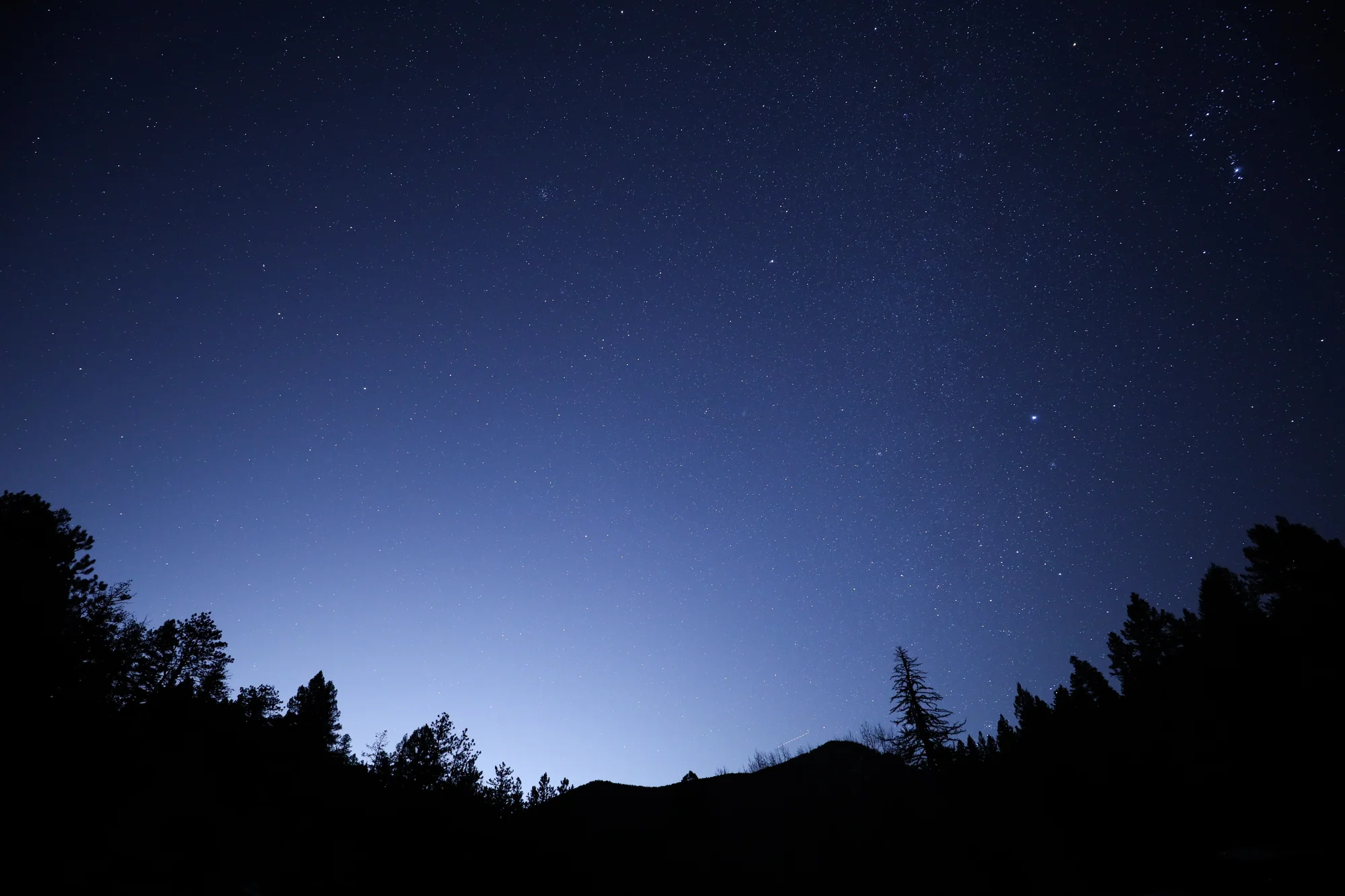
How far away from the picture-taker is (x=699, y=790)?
1827 inches

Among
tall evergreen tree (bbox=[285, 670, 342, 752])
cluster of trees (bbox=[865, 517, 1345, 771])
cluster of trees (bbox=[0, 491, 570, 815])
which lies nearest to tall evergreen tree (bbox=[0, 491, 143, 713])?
cluster of trees (bbox=[0, 491, 570, 815])

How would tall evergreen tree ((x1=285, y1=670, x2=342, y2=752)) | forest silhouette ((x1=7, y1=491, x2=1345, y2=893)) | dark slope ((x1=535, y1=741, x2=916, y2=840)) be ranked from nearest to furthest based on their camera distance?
forest silhouette ((x1=7, y1=491, x2=1345, y2=893))
dark slope ((x1=535, y1=741, x2=916, y2=840))
tall evergreen tree ((x1=285, y1=670, x2=342, y2=752))

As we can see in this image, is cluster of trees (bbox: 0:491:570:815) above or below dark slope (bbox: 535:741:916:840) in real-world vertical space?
above

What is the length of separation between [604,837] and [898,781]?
26.1 m

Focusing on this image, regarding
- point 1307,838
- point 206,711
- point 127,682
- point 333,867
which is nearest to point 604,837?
point 333,867

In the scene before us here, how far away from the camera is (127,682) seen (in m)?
43.1

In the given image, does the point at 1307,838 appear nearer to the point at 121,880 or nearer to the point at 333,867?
the point at 333,867

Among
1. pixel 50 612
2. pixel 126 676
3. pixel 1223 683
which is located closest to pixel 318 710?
pixel 126 676

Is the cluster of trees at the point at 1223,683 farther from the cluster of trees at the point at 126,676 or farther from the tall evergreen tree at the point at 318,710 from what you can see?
the tall evergreen tree at the point at 318,710

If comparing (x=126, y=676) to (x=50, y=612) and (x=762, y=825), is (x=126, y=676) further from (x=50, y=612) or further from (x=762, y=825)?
(x=762, y=825)

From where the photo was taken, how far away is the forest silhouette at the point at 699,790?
25.2 meters

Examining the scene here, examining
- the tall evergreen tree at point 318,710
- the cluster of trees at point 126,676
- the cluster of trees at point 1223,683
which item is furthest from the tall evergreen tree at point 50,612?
the cluster of trees at point 1223,683

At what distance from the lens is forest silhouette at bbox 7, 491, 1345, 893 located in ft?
82.7

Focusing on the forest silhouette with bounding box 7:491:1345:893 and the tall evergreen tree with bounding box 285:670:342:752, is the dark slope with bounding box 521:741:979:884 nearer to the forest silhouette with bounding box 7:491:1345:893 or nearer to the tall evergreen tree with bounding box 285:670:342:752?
the forest silhouette with bounding box 7:491:1345:893
